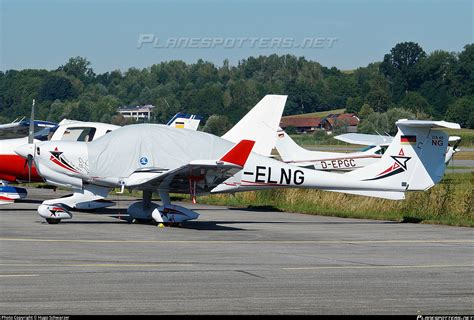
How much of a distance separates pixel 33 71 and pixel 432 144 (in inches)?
4833

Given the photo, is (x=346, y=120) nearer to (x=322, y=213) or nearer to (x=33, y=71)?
(x=33, y=71)

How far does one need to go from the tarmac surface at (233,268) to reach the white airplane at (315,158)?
12.6m

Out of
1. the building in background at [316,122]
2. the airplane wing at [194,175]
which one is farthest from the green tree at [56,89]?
the airplane wing at [194,175]

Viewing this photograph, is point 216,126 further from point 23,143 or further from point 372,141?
point 23,143

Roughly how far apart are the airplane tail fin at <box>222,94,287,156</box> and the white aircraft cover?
Answer: 4.24 metres

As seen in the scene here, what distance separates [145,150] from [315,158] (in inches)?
588

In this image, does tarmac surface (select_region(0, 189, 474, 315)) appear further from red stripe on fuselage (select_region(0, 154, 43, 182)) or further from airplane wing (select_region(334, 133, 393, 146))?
airplane wing (select_region(334, 133, 393, 146))

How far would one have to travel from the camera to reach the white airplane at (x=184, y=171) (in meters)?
19.3

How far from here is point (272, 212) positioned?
959 inches

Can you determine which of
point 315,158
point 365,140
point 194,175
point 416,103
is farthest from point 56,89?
point 194,175

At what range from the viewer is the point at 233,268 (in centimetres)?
1316

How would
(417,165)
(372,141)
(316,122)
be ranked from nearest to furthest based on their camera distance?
(417,165), (372,141), (316,122)

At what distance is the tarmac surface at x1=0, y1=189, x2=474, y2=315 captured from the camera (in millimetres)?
10305

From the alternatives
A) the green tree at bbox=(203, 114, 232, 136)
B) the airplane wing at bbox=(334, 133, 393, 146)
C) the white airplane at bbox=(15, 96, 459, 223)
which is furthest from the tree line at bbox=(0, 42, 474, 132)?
the white airplane at bbox=(15, 96, 459, 223)
